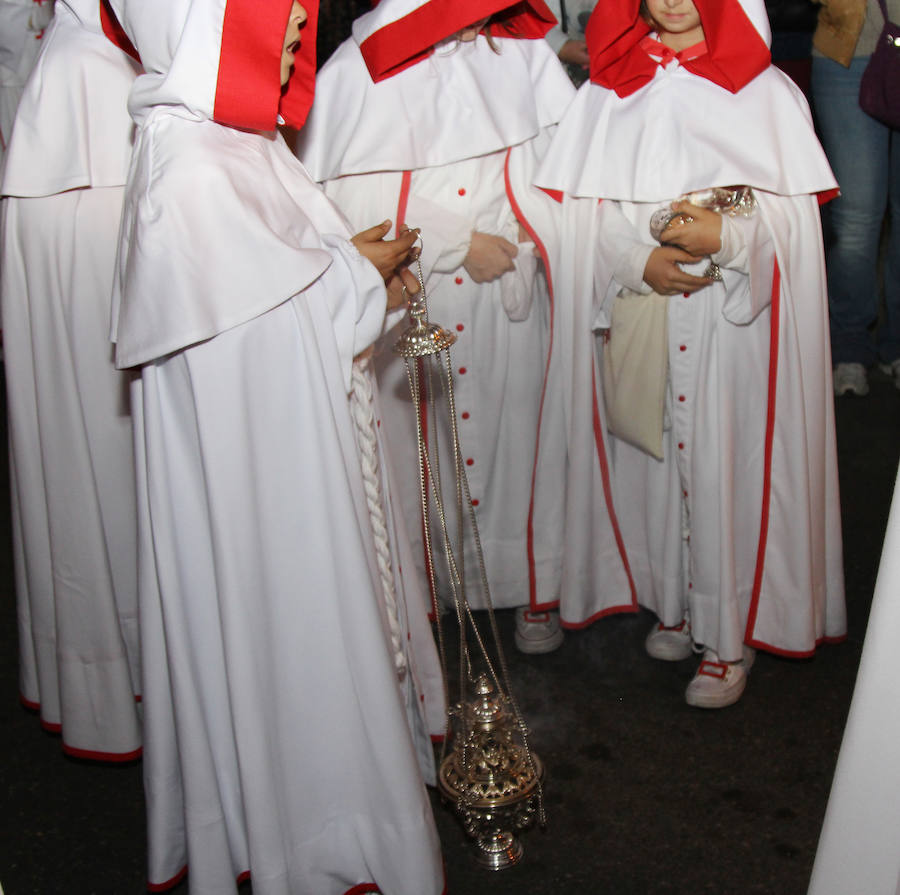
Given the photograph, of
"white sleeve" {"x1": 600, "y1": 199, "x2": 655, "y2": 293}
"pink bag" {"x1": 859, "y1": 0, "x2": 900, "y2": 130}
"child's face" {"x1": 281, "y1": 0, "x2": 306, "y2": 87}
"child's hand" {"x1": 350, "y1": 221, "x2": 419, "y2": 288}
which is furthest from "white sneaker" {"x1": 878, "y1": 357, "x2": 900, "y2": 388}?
"child's face" {"x1": 281, "y1": 0, "x2": 306, "y2": 87}

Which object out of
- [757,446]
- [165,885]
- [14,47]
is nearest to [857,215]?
[757,446]

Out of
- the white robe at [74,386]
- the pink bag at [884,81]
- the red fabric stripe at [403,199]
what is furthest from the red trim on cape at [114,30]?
the pink bag at [884,81]

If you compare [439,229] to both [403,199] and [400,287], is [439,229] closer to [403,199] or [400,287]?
[403,199]

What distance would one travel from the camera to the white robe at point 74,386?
3.15 m

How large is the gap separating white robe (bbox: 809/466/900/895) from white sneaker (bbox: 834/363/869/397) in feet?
15.4

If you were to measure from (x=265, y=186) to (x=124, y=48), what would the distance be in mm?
777

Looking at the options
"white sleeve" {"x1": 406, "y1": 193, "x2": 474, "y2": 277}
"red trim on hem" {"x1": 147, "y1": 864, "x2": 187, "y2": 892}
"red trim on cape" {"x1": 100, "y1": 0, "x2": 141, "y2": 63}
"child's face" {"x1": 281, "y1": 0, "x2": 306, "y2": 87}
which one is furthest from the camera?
"white sleeve" {"x1": 406, "y1": 193, "x2": 474, "y2": 277}

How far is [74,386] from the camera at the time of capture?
3.27m

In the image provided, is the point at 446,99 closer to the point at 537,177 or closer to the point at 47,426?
the point at 537,177

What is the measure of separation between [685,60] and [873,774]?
2.29 metres

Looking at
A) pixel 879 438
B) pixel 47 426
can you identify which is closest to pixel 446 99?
pixel 47 426

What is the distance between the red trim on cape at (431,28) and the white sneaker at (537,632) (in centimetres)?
185

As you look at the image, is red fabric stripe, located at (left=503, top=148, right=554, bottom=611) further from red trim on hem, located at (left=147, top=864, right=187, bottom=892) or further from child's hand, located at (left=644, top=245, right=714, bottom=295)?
red trim on hem, located at (left=147, top=864, right=187, bottom=892)

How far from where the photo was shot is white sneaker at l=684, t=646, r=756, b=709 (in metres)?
3.57
